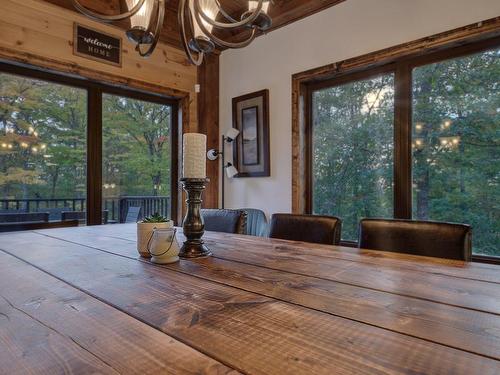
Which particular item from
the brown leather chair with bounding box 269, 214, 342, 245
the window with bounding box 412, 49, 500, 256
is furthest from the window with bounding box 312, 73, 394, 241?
the brown leather chair with bounding box 269, 214, 342, 245

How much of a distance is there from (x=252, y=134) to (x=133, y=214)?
1449mm

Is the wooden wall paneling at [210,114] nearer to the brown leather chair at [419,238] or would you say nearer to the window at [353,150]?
the window at [353,150]

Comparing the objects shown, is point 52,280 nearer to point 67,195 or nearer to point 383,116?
point 67,195

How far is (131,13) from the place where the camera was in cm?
140

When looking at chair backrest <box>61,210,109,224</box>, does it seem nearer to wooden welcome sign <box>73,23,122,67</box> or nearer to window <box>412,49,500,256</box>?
wooden welcome sign <box>73,23,122,67</box>

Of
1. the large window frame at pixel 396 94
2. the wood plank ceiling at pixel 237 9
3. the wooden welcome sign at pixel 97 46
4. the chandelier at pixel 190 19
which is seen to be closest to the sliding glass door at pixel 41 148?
the wooden welcome sign at pixel 97 46

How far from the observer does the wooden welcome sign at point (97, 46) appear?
2.72 metres

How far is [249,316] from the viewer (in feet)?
2.13

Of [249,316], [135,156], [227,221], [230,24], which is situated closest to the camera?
[249,316]

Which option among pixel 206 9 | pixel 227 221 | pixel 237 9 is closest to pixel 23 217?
pixel 227 221

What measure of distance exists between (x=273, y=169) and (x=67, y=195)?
6.14 feet

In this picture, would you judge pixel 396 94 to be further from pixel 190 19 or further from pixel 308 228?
pixel 190 19

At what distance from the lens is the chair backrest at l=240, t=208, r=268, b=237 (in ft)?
9.94

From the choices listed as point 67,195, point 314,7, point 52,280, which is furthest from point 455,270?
point 67,195
